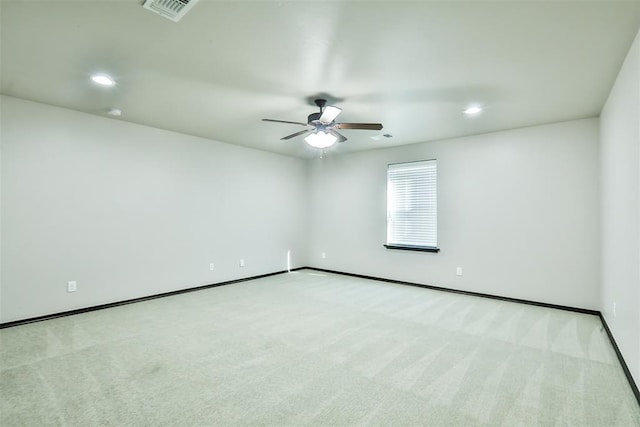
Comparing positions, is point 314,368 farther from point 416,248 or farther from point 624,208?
point 416,248

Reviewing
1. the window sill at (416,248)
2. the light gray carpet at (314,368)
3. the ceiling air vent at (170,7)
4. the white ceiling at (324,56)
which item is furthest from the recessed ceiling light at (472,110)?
Result: the ceiling air vent at (170,7)

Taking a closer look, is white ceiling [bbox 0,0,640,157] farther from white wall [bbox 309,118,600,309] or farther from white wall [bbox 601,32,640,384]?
white wall [bbox 309,118,600,309]

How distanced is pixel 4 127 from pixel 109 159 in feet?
3.35

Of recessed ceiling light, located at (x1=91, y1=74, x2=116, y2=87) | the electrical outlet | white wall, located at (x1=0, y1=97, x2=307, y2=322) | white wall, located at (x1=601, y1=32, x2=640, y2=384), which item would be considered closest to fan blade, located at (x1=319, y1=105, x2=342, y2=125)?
recessed ceiling light, located at (x1=91, y1=74, x2=116, y2=87)

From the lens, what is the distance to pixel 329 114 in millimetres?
3115

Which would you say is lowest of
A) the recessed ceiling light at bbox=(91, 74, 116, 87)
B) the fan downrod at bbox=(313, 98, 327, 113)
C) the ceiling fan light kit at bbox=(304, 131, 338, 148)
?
the ceiling fan light kit at bbox=(304, 131, 338, 148)

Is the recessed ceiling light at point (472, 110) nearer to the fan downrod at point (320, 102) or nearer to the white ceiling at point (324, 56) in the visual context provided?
the white ceiling at point (324, 56)

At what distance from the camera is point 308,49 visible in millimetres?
2400

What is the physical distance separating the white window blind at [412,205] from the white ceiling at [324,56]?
4.97 ft

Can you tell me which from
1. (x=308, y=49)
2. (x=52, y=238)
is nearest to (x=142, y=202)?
(x=52, y=238)

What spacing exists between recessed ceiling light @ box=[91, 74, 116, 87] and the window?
4325 mm

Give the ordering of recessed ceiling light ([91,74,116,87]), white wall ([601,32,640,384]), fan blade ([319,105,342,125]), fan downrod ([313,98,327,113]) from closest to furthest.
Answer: white wall ([601,32,640,384])
recessed ceiling light ([91,74,116,87])
fan blade ([319,105,342,125])
fan downrod ([313,98,327,113])

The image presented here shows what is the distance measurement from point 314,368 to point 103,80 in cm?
322

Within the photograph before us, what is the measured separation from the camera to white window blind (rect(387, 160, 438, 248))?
5.32 meters
